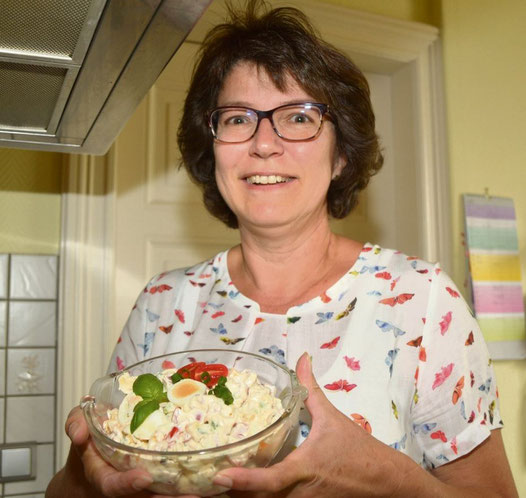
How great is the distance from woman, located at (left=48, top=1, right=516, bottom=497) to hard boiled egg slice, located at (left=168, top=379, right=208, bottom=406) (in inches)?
6.7

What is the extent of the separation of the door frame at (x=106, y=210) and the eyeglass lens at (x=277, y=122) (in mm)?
788

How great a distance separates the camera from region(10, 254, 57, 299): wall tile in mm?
1791

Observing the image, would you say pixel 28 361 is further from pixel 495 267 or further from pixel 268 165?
pixel 495 267

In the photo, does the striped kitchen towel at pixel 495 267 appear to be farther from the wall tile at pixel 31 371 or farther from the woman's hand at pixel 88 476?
the woman's hand at pixel 88 476

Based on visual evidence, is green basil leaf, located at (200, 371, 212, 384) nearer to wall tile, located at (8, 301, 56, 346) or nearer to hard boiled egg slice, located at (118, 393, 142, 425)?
hard boiled egg slice, located at (118, 393, 142, 425)

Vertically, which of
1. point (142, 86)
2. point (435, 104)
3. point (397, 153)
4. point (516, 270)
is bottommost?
point (516, 270)

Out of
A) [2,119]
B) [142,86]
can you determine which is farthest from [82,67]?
[2,119]

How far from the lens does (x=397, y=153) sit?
238 centimetres

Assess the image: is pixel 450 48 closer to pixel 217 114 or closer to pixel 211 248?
pixel 211 248

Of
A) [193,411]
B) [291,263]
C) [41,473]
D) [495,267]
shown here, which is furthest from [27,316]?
[495,267]

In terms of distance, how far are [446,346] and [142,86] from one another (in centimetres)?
63

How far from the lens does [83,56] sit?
0.71m

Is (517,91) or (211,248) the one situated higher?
(517,91)

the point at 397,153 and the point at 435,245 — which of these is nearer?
the point at 435,245
